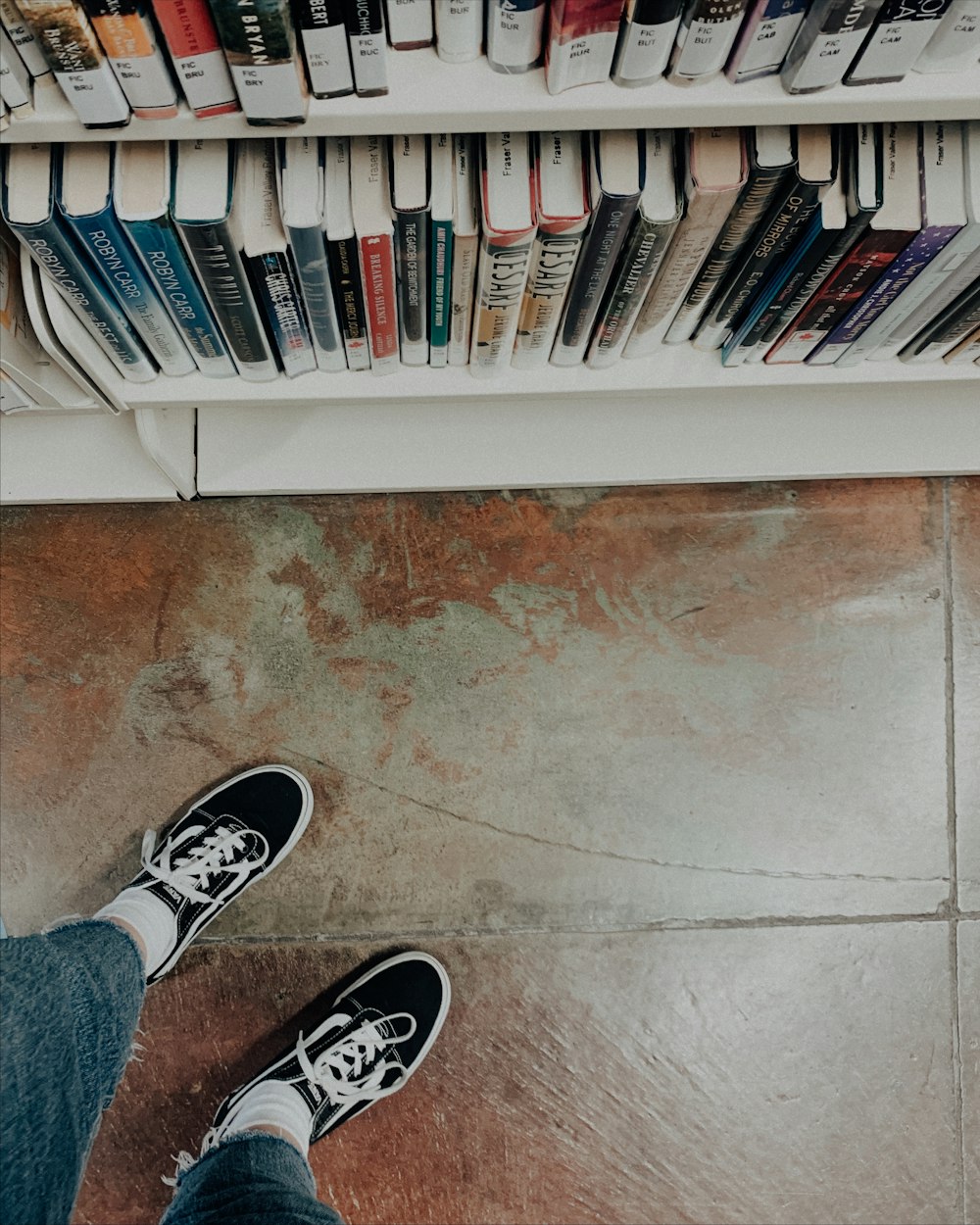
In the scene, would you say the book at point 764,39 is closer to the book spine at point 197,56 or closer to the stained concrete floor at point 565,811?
the book spine at point 197,56

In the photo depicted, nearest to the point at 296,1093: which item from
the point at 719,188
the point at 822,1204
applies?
the point at 822,1204

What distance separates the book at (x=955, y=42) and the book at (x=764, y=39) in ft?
0.34

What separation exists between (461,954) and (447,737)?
335 mm

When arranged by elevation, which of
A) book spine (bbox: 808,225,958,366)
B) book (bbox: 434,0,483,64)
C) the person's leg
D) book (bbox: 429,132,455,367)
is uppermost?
book (bbox: 434,0,483,64)

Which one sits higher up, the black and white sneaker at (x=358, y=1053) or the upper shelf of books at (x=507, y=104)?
the upper shelf of books at (x=507, y=104)

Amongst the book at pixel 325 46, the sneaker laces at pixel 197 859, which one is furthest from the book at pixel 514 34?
the sneaker laces at pixel 197 859

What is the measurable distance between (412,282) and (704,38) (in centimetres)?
36

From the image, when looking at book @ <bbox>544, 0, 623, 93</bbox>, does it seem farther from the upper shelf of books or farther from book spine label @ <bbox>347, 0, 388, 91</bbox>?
book spine label @ <bbox>347, 0, 388, 91</bbox>

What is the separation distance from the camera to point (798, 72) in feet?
2.02

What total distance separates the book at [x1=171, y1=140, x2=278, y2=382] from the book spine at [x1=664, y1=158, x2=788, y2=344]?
1.50 feet

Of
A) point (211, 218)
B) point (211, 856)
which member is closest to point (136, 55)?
point (211, 218)

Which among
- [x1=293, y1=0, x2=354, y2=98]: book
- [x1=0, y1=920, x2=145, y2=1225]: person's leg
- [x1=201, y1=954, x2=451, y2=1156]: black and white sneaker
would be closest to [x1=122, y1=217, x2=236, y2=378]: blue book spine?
[x1=293, y1=0, x2=354, y2=98]: book

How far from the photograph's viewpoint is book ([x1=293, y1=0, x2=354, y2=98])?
1.85 ft

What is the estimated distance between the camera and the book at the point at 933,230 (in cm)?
77
